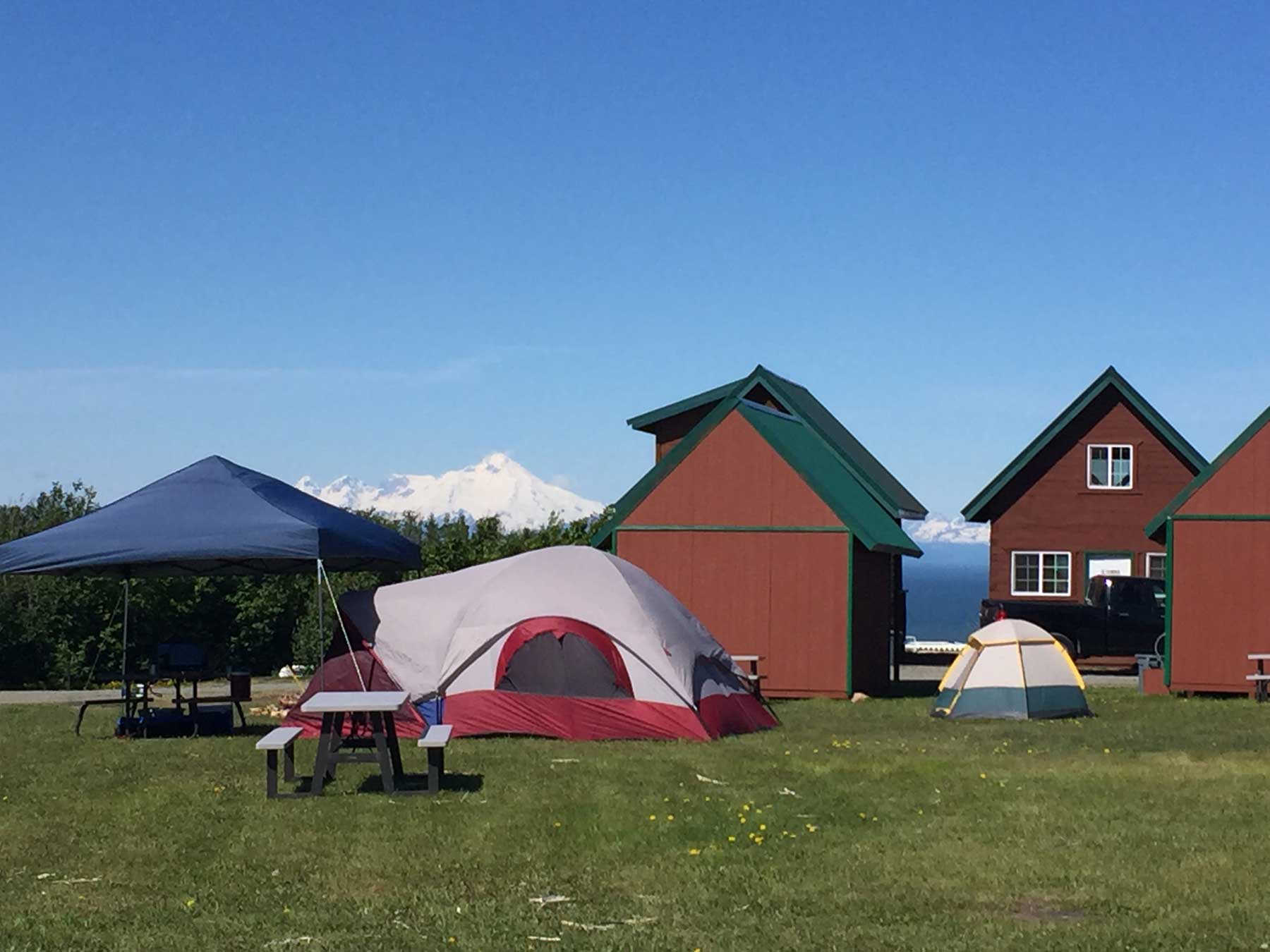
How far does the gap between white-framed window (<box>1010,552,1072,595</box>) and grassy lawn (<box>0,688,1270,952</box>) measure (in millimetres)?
21376

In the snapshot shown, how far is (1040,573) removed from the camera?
3812 centimetres

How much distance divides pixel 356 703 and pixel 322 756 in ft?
1.59

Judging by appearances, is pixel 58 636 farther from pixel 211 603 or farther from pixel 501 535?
pixel 501 535

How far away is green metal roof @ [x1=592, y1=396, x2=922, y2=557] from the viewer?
24938 mm

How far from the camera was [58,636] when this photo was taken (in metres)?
28.7

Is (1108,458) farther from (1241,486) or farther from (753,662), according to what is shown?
(753,662)

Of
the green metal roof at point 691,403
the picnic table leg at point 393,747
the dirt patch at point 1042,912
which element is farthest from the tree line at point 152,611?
the dirt patch at point 1042,912

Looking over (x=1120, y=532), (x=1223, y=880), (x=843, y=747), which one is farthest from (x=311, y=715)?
(x=1120, y=532)

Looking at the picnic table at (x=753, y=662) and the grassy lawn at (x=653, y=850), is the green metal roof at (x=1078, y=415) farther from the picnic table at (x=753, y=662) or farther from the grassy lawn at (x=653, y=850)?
the grassy lawn at (x=653, y=850)

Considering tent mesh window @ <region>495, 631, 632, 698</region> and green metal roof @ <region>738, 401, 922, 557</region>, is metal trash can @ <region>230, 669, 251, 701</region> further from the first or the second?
green metal roof @ <region>738, 401, 922, 557</region>

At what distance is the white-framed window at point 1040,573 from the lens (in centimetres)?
3781

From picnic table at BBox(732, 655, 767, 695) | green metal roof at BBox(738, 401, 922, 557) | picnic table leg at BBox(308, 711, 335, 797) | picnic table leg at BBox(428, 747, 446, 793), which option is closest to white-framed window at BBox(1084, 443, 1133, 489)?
green metal roof at BBox(738, 401, 922, 557)

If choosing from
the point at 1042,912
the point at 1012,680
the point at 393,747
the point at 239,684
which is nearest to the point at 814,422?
the point at 1012,680

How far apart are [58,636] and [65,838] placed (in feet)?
60.4
